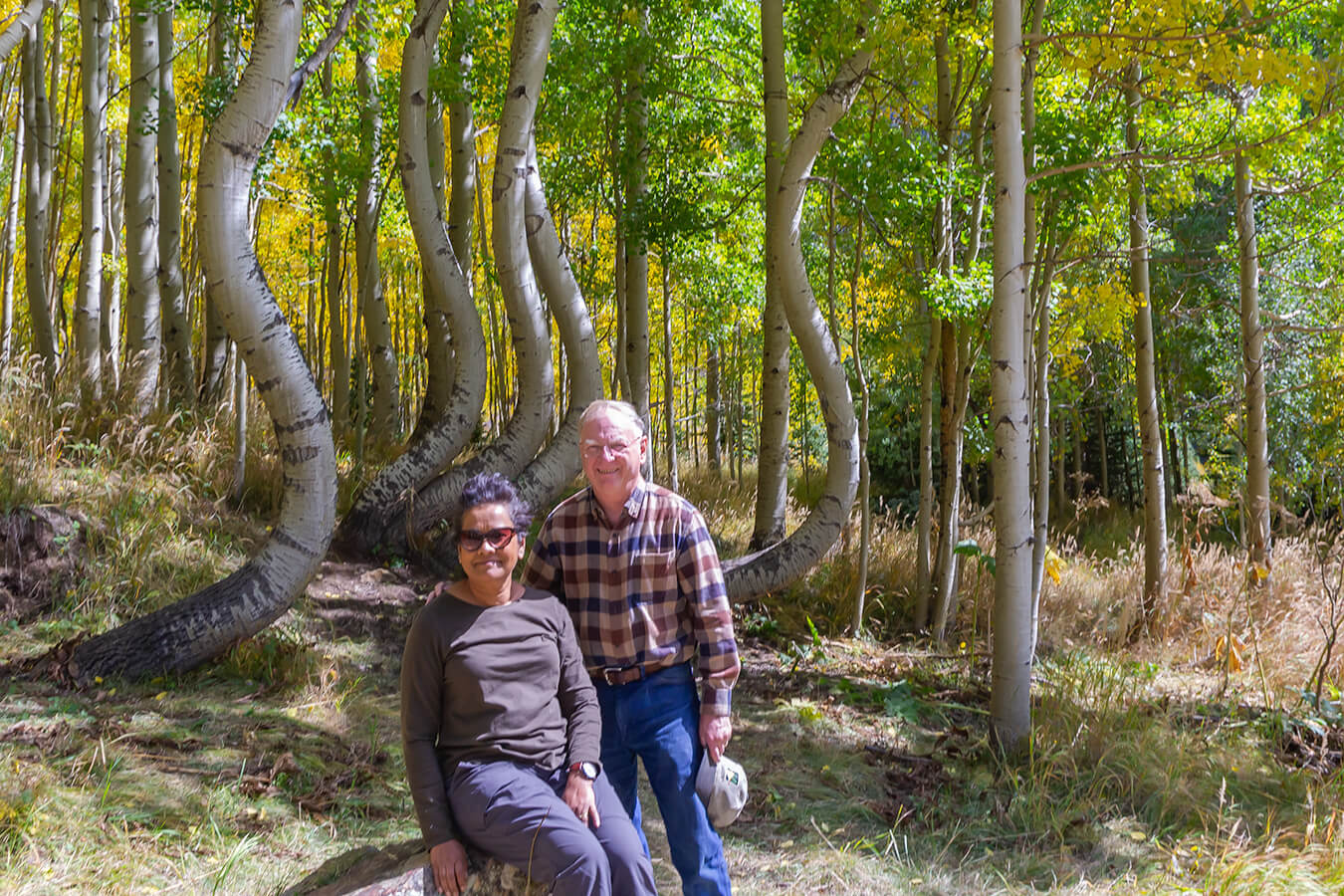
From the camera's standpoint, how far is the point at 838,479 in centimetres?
745

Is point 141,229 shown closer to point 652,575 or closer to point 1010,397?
point 1010,397

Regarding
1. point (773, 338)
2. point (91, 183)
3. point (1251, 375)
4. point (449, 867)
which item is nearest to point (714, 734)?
point (449, 867)

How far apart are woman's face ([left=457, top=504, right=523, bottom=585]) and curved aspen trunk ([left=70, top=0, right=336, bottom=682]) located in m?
3.19

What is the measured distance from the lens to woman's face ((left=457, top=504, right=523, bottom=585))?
2.71 meters

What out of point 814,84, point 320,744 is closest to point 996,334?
point 320,744

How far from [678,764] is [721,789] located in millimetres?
138

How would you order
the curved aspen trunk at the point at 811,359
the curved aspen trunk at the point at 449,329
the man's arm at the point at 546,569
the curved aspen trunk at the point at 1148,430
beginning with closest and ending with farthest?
the man's arm at the point at 546,569 < the curved aspen trunk at the point at 811,359 < the curved aspen trunk at the point at 449,329 < the curved aspen trunk at the point at 1148,430

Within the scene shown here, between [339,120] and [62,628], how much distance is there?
15.3 ft

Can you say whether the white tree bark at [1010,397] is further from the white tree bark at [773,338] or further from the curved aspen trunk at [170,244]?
the curved aspen trunk at [170,244]

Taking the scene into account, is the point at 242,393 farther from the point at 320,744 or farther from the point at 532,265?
the point at 320,744

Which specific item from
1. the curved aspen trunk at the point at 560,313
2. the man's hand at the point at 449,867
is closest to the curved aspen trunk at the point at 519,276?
the curved aspen trunk at the point at 560,313

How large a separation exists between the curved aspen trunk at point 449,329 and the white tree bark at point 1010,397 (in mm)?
4012

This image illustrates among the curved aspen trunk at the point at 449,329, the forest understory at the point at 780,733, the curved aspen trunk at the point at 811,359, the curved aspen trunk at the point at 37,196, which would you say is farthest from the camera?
the curved aspen trunk at the point at 37,196

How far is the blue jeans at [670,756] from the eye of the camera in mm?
2826
